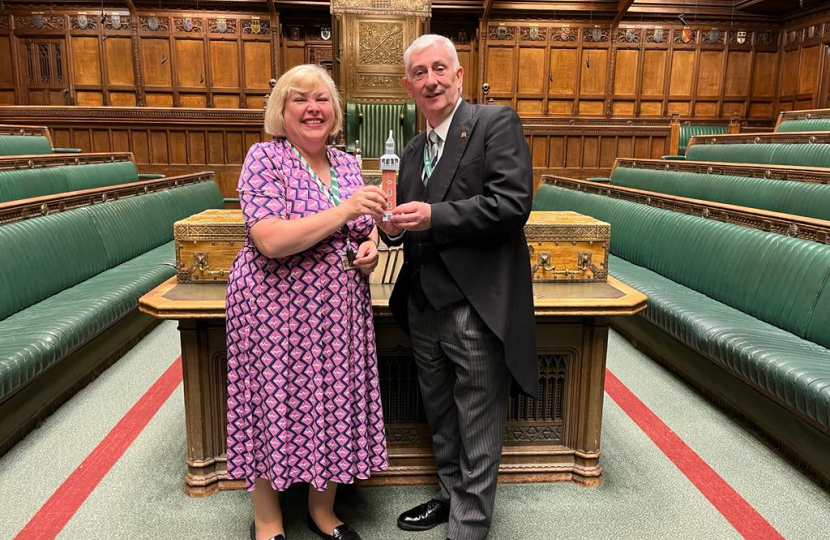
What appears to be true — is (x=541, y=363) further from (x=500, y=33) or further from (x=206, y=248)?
(x=500, y=33)

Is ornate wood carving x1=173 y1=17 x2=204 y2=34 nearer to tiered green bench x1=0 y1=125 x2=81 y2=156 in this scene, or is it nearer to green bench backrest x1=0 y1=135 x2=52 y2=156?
tiered green bench x1=0 y1=125 x2=81 y2=156

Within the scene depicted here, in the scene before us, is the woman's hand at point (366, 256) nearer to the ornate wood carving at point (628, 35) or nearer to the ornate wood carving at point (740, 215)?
the ornate wood carving at point (740, 215)

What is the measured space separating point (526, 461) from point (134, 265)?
10.9ft

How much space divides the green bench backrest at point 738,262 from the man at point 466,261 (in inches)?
68.8

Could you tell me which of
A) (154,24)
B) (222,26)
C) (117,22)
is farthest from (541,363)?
(117,22)

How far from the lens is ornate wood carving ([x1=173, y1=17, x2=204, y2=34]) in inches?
460

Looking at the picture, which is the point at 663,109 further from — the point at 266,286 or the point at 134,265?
the point at 266,286

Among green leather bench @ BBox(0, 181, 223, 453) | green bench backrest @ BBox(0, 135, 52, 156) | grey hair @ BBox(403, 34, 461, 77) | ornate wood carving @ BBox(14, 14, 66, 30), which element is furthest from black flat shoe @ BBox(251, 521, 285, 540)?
ornate wood carving @ BBox(14, 14, 66, 30)

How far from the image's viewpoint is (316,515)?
2.02 metres

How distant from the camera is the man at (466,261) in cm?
166

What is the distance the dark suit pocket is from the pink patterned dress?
316 millimetres

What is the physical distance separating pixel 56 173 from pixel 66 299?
9.29 ft

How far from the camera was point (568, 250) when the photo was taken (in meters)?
2.57

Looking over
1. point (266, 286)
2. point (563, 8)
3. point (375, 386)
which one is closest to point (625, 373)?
point (375, 386)
